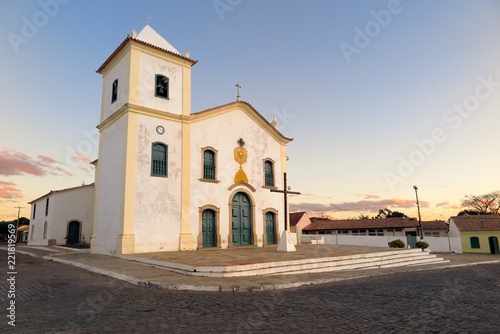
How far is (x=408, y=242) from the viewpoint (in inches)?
1308

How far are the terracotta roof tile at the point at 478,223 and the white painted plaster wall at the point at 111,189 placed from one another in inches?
1291

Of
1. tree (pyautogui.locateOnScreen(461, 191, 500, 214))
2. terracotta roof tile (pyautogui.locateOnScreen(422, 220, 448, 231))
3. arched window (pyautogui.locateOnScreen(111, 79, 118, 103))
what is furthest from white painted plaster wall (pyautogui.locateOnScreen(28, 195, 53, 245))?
tree (pyautogui.locateOnScreen(461, 191, 500, 214))

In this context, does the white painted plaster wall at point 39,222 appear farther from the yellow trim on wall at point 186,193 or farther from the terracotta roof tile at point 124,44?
the yellow trim on wall at point 186,193

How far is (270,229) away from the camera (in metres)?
20.0

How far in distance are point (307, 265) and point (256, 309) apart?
5462mm

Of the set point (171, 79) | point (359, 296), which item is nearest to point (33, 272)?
point (359, 296)

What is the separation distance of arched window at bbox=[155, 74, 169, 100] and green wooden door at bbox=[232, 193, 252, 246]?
691cm

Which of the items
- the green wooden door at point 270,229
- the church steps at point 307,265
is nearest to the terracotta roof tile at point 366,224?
the green wooden door at point 270,229

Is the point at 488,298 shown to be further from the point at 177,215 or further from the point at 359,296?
the point at 177,215

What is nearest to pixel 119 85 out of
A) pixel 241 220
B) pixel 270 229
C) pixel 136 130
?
pixel 136 130

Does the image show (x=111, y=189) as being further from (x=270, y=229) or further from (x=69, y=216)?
(x=69, y=216)

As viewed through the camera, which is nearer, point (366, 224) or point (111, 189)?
point (111, 189)

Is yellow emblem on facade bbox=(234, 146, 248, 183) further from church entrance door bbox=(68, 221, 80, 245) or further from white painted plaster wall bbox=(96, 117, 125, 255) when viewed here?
church entrance door bbox=(68, 221, 80, 245)

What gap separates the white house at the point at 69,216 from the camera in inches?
935
